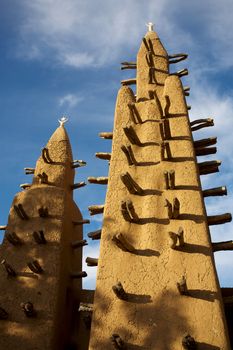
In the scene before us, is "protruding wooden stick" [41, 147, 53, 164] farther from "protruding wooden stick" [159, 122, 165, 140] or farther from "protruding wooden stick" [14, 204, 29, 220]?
"protruding wooden stick" [159, 122, 165, 140]

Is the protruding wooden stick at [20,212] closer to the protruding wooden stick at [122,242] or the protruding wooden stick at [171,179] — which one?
the protruding wooden stick at [122,242]

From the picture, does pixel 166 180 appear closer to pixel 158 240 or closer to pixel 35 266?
pixel 158 240

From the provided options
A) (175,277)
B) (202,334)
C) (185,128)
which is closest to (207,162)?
(185,128)

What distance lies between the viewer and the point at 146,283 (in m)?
7.97

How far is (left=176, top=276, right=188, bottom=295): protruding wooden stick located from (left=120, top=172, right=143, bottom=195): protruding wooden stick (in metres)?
2.44

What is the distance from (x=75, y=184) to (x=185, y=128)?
15.3 ft

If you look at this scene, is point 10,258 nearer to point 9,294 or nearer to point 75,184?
point 9,294

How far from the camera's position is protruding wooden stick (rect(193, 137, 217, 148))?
1052 cm

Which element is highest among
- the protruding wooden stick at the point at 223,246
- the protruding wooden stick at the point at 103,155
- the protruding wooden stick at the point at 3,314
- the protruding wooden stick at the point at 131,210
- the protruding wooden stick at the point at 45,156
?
the protruding wooden stick at the point at 45,156

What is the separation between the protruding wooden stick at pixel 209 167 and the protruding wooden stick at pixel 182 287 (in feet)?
11.3

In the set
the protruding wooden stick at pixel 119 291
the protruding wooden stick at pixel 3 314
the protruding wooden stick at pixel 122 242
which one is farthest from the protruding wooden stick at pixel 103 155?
the protruding wooden stick at pixel 3 314

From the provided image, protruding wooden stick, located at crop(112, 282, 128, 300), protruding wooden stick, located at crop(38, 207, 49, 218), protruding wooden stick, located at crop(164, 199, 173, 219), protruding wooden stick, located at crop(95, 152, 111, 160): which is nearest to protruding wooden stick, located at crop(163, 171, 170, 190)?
protruding wooden stick, located at crop(164, 199, 173, 219)

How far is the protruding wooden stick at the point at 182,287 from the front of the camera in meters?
7.39

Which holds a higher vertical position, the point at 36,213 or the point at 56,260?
the point at 36,213
